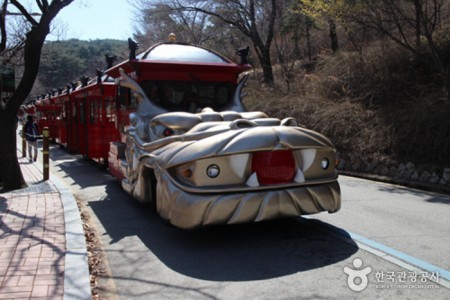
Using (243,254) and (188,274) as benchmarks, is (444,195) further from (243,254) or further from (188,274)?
(188,274)

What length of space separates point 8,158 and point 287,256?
7024 mm

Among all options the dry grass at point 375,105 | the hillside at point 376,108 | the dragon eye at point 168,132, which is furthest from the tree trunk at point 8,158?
the dry grass at point 375,105

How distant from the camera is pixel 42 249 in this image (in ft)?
17.3

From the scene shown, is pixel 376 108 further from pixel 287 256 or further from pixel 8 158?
pixel 8 158

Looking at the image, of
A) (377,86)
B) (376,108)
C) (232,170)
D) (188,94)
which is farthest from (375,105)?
(232,170)

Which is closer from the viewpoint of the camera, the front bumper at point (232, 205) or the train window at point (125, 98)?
the front bumper at point (232, 205)

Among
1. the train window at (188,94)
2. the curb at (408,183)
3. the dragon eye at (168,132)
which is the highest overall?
the train window at (188,94)

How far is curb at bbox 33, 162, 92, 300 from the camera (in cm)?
407

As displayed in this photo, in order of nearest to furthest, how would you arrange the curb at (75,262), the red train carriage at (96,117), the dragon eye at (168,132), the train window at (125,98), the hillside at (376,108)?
1. the curb at (75,262)
2. the dragon eye at (168,132)
3. the train window at (125,98)
4. the hillside at (376,108)
5. the red train carriage at (96,117)

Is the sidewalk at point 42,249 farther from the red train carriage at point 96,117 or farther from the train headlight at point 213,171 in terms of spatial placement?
the red train carriage at point 96,117

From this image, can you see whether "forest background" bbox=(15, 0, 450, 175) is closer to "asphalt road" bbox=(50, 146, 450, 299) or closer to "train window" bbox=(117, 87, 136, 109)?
"asphalt road" bbox=(50, 146, 450, 299)

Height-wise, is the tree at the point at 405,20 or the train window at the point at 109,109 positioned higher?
the tree at the point at 405,20

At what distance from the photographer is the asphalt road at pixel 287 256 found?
4.21 meters

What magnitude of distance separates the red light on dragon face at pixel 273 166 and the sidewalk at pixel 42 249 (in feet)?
6.94
